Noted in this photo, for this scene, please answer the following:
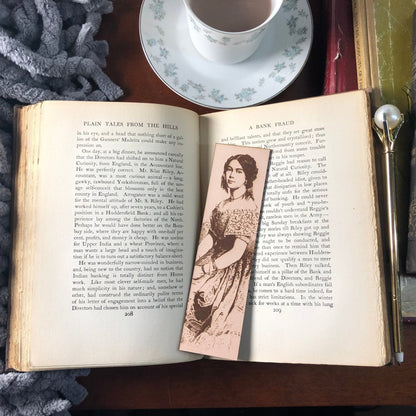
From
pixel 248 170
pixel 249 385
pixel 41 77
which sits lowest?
pixel 249 385

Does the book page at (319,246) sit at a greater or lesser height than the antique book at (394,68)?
lesser

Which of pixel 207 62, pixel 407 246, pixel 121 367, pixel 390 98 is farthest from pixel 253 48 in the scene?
pixel 121 367

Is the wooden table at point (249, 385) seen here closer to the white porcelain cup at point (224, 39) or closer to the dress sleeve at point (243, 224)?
the dress sleeve at point (243, 224)

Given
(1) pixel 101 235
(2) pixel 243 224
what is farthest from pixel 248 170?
(1) pixel 101 235

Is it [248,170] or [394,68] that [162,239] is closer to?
[248,170]

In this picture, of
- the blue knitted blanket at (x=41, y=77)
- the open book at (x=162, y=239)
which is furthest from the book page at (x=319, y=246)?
the blue knitted blanket at (x=41, y=77)

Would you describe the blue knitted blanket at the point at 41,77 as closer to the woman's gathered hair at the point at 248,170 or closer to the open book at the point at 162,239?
the open book at the point at 162,239

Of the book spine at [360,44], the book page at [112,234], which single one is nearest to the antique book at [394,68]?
the book spine at [360,44]

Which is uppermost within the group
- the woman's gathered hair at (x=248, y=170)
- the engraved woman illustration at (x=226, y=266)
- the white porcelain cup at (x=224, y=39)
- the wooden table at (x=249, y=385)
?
the white porcelain cup at (x=224, y=39)

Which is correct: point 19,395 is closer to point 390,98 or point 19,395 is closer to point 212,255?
point 212,255
